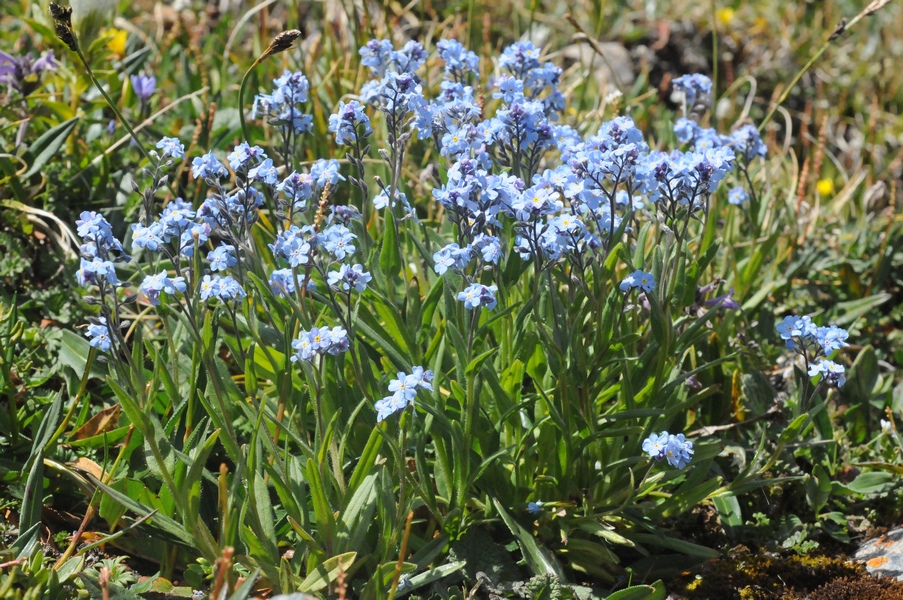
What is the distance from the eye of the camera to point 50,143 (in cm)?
→ 360

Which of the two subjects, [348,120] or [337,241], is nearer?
[337,241]

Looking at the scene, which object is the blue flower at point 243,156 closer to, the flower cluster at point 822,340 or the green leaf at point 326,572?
the green leaf at point 326,572

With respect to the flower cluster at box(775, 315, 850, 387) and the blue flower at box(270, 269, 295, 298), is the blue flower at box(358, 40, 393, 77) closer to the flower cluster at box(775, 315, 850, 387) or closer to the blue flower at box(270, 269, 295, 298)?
the blue flower at box(270, 269, 295, 298)

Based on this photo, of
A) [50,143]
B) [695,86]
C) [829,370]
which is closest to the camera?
[829,370]

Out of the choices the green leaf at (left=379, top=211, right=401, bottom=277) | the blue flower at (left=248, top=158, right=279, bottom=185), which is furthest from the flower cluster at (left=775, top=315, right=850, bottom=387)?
the blue flower at (left=248, top=158, right=279, bottom=185)

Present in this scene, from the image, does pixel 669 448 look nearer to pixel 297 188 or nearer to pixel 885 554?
pixel 885 554

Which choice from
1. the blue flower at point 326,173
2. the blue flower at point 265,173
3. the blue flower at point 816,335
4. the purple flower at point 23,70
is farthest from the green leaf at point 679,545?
the purple flower at point 23,70

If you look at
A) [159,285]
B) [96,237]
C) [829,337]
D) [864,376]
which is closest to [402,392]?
[159,285]

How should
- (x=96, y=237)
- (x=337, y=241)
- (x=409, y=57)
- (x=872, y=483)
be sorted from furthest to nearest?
(x=872, y=483)
(x=409, y=57)
(x=337, y=241)
(x=96, y=237)

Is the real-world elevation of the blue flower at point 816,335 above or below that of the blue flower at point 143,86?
below

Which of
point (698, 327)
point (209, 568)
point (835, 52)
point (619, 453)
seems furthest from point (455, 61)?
point (835, 52)

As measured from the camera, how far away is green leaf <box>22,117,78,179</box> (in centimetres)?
356

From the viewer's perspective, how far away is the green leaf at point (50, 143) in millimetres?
3562

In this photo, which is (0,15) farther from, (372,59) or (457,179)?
(457,179)
